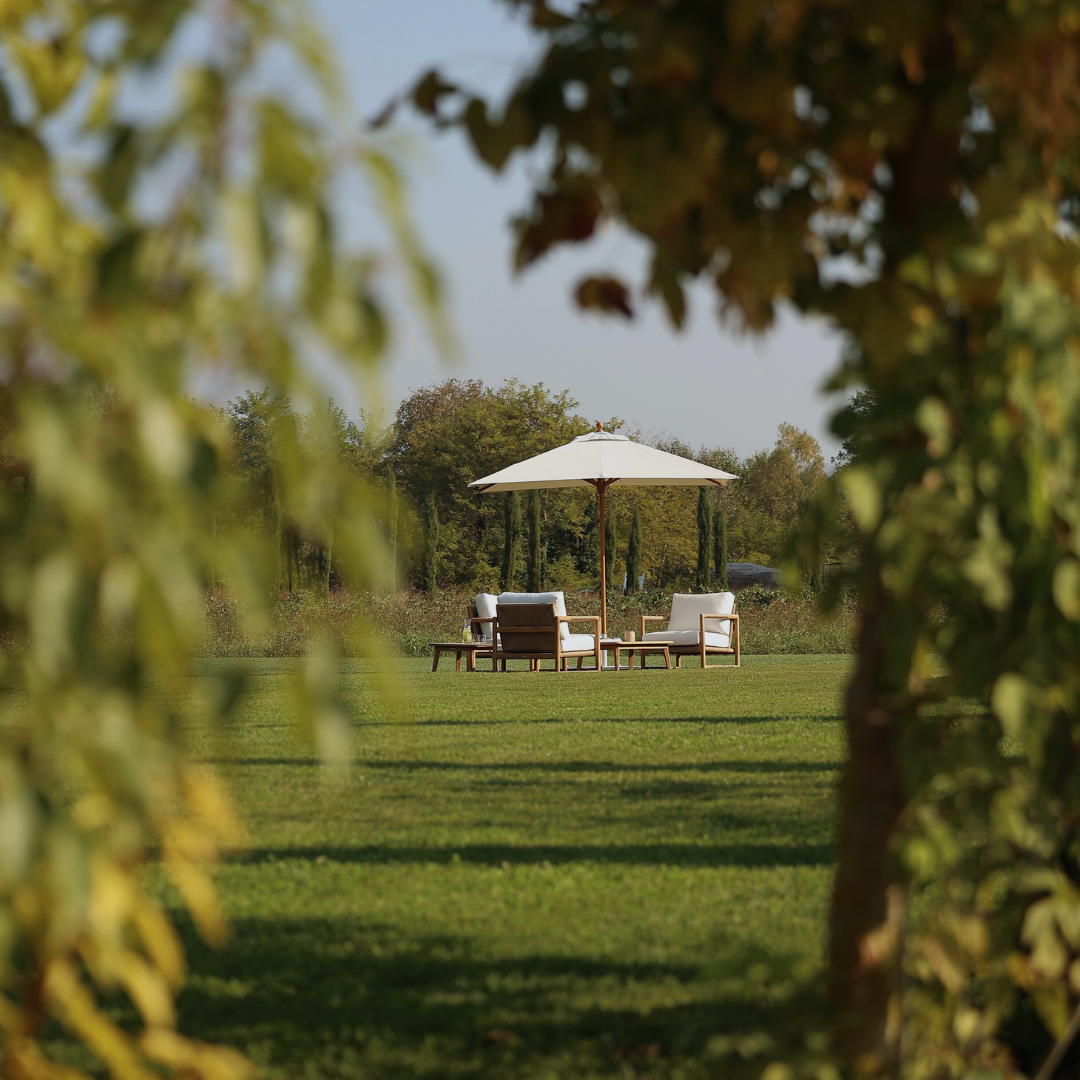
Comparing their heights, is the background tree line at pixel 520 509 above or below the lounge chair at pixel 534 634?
above

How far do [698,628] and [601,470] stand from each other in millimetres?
2476

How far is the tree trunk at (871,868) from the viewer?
177 cm

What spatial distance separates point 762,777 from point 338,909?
2.99 m

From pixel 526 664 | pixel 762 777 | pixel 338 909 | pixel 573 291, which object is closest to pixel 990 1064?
pixel 573 291

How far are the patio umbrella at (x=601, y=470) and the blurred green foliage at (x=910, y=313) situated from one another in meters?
14.8

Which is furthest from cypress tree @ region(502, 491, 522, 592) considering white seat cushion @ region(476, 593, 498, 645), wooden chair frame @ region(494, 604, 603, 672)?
wooden chair frame @ region(494, 604, 603, 672)

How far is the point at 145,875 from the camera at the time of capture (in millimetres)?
4340

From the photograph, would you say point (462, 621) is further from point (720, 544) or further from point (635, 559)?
point (720, 544)

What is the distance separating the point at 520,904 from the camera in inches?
154

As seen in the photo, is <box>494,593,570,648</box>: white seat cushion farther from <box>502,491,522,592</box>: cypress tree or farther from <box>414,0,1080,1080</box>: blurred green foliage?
<box>414,0,1080,1080</box>: blurred green foliage

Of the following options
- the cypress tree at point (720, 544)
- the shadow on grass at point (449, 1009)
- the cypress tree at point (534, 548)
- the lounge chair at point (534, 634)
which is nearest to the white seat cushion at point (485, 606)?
the lounge chair at point (534, 634)

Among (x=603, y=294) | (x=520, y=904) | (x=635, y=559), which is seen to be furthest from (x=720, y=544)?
(x=603, y=294)

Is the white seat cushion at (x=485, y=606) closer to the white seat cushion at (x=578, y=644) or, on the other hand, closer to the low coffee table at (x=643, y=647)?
the white seat cushion at (x=578, y=644)

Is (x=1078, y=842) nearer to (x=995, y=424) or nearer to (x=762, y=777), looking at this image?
(x=995, y=424)
